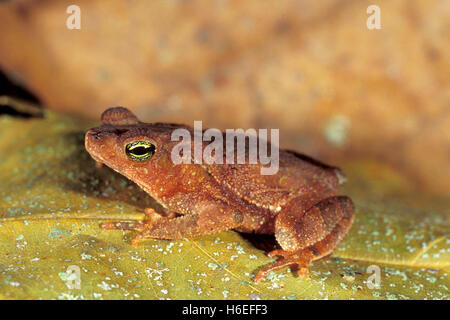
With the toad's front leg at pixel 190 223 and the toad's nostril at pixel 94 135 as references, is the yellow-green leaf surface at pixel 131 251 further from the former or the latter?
the toad's nostril at pixel 94 135

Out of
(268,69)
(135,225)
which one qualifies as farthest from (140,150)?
(268,69)

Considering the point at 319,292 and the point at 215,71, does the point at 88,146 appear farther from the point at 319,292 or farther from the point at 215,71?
the point at 215,71

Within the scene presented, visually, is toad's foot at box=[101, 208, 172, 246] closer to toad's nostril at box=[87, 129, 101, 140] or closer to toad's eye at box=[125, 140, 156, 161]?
toad's eye at box=[125, 140, 156, 161]

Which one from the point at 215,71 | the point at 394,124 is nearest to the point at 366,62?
the point at 394,124

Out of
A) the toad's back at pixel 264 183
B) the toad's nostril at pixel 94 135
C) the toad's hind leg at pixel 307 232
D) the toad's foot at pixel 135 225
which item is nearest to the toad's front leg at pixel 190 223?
the toad's foot at pixel 135 225

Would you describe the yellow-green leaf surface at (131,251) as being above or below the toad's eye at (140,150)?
below

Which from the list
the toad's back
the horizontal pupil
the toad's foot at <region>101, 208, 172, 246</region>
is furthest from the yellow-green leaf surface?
the horizontal pupil
